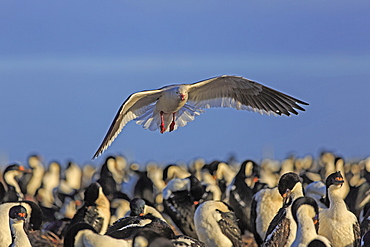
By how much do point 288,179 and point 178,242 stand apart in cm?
213

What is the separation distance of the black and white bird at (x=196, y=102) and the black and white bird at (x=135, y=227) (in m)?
1.74

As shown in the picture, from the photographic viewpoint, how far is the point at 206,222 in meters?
8.70

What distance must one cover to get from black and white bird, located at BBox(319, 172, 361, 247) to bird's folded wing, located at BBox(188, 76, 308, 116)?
1833 millimetres

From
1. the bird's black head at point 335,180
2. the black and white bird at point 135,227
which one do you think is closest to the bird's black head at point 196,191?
the bird's black head at point 335,180

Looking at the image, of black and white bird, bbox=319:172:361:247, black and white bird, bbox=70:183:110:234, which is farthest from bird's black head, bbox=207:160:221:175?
black and white bird, bbox=319:172:361:247

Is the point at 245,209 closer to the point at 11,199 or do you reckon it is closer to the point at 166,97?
the point at 166,97

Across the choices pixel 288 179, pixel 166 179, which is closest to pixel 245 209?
pixel 288 179

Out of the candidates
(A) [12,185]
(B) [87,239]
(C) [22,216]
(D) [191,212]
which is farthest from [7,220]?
(A) [12,185]

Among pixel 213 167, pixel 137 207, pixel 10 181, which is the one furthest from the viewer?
pixel 213 167

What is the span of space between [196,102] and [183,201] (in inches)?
54.4

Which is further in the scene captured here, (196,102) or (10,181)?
(10,181)

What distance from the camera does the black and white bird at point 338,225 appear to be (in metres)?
7.90

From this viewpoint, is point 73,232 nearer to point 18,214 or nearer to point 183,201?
point 18,214

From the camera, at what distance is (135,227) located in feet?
22.9
